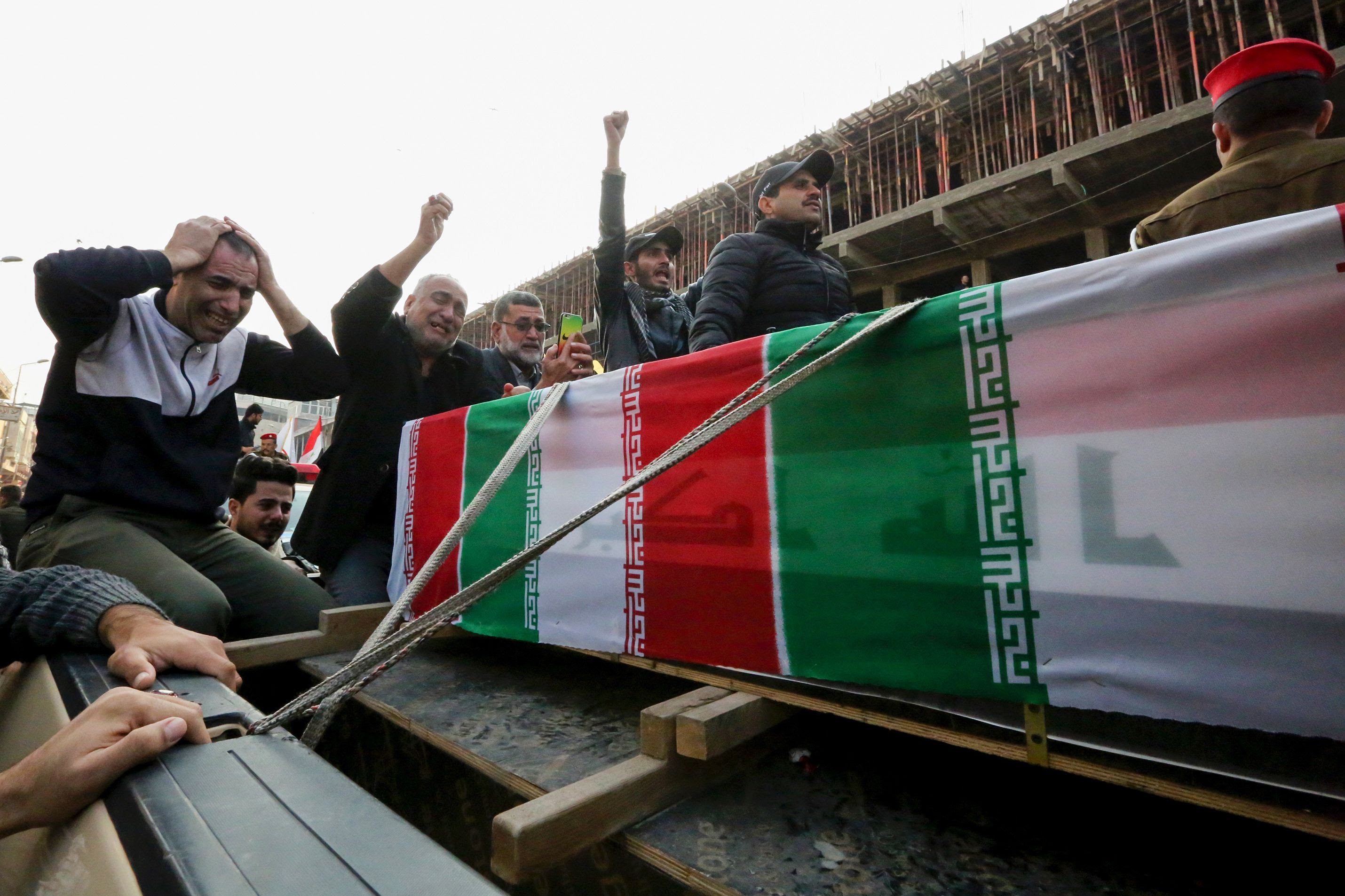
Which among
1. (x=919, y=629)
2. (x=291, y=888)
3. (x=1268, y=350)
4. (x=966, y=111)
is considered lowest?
(x=291, y=888)

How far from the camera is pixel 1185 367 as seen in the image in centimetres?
78

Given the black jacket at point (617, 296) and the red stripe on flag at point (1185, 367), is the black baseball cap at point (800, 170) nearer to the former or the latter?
the black jacket at point (617, 296)

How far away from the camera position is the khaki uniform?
1.35 m

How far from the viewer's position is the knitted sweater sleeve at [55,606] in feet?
3.82

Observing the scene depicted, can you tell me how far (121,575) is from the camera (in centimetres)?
175

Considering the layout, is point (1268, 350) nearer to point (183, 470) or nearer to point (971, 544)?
point (971, 544)

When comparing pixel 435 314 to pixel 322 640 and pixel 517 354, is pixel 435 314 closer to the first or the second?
pixel 517 354

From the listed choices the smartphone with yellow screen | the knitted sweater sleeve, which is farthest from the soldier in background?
the knitted sweater sleeve

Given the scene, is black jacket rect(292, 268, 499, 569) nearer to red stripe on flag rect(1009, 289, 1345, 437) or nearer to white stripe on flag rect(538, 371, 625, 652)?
white stripe on flag rect(538, 371, 625, 652)

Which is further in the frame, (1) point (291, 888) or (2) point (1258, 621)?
(2) point (1258, 621)

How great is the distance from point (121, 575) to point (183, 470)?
0.46 metres

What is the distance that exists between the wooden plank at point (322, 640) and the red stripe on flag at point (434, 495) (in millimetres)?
130

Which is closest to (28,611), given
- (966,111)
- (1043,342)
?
(1043,342)

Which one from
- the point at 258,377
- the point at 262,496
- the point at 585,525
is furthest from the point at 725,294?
the point at 262,496
